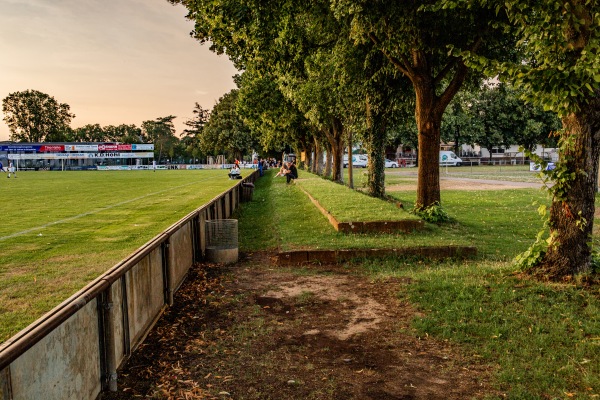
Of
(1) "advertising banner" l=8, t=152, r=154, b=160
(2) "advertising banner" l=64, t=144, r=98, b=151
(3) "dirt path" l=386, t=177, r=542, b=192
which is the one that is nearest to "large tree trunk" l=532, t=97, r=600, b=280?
(3) "dirt path" l=386, t=177, r=542, b=192

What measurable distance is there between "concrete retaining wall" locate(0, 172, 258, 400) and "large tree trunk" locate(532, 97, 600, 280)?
5449 mm

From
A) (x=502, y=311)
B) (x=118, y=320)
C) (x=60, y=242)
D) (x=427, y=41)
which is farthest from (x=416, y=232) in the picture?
(x=60, y=242)

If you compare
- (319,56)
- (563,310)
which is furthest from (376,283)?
(319,56)

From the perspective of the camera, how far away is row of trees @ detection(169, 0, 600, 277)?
658 centimetres

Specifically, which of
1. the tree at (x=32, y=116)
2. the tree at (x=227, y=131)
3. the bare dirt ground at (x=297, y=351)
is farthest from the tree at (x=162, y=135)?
the bare dirt ground at (x=297, y=351)

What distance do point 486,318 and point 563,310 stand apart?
96 centimetres

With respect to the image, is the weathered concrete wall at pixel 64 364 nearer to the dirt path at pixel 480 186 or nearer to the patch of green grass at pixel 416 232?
the patch of green grass at pixel 416 232

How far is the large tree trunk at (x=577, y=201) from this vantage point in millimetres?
6742

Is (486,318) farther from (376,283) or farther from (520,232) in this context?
(520,232)

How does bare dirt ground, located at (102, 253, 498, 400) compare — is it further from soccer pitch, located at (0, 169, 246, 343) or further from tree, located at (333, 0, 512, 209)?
tree, located at (333, 0, 512, 209)

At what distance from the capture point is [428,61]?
561 inches

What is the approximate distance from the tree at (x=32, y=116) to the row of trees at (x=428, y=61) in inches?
4784

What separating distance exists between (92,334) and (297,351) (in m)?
2.18

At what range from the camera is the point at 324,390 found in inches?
172
